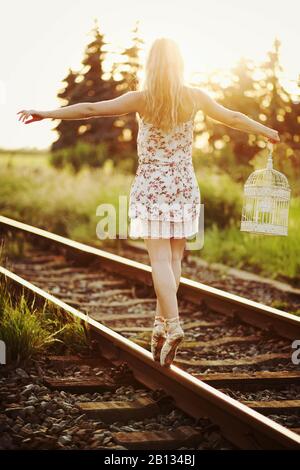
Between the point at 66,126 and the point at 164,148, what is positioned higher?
the point at 66,126

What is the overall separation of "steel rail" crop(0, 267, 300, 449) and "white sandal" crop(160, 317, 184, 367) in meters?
0.05

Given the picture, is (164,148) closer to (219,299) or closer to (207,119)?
(219,299)

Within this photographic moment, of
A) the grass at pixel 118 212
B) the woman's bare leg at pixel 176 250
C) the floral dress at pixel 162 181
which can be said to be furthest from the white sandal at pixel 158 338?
the grass at pixel 118 212

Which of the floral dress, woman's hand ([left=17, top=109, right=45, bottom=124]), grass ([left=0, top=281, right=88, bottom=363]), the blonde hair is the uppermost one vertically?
the blonde hair

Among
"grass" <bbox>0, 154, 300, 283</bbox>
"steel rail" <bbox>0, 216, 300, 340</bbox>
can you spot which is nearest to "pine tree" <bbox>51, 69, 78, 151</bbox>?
"grass" <bbox>0, 154, 300, 283</bbox>

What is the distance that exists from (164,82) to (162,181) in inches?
23.0

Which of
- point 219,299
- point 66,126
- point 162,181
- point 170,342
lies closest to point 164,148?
point 162,181

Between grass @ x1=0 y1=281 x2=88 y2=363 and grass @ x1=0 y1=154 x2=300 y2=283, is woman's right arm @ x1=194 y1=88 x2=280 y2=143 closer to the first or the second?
grass @ x1=0 y1=281 x2=88 y2=363

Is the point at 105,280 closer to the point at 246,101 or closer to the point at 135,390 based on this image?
the point at 135,390

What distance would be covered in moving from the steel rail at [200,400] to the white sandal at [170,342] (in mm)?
50

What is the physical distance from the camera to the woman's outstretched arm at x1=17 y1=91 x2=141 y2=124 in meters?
4.90

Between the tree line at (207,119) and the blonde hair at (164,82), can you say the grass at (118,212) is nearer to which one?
the tree line at (207,119)

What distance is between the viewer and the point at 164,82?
484 centimetres

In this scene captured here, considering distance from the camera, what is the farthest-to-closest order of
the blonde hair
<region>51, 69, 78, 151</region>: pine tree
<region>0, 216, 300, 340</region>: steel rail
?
1. <region>51, 69, 78, 151</region>: pine tree
2. <region>0, 216, 300, 340</region>: steel rail
3. the blonde hair
